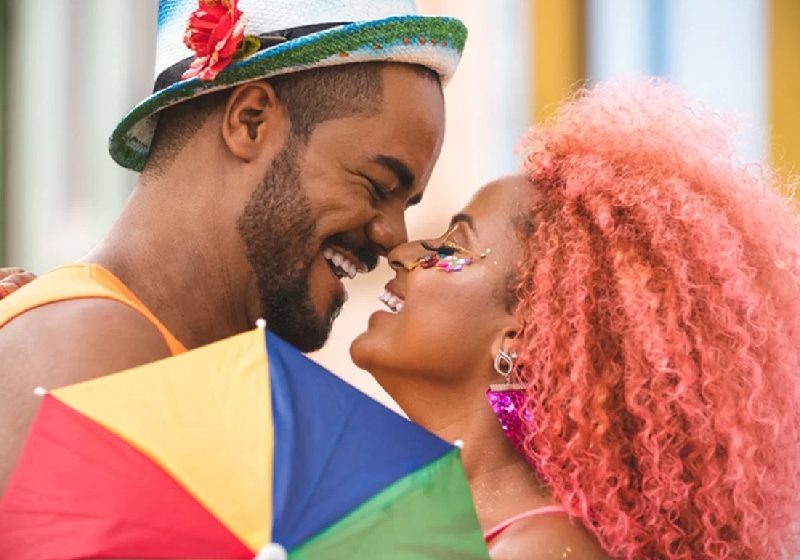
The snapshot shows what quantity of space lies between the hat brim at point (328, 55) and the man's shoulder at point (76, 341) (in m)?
0.68

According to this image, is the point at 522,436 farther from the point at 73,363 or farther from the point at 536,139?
the point at 73,363

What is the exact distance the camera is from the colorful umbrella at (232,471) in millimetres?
2051

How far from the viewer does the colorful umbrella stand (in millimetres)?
2051

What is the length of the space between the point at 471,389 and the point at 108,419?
1256 millimetres

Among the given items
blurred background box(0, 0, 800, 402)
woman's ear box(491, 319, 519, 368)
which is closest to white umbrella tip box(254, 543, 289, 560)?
woman's ear box(491, 319, 519, 368)

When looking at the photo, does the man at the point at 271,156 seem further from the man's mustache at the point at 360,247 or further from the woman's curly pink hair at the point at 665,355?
the woman's curly pink hair at the point at 665,355

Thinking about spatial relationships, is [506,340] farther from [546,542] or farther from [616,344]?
[546,542]

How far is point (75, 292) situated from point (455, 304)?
93 centimetres

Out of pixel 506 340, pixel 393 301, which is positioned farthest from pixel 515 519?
pixel 393 301

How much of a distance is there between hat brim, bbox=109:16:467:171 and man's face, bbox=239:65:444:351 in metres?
0.06

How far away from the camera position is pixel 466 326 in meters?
3.28

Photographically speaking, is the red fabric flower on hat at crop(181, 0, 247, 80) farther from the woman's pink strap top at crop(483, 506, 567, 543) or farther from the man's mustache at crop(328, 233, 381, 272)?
the woman's pink strap top at crop(483, 506, 567, 543)

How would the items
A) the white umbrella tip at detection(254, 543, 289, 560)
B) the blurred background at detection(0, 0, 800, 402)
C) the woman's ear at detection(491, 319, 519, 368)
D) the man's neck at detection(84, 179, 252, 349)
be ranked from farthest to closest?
the blurred background at detection(0, 0, 800, 402) < the woman's ear at detection(491, 319, 519, 368) < the man's neck at detection(84, 179, 252, 349) < the white umbrella tip at detection(254, 543, 289, 560)

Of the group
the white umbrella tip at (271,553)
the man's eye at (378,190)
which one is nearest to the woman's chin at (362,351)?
the man's eye at (378,190)
